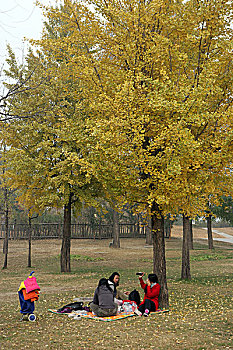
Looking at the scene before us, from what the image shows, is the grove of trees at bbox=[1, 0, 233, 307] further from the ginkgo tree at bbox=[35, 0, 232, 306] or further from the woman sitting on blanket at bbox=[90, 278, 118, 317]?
the woman sitting on blanket at bbox=[90, 278, 118, 317]

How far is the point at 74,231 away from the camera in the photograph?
31.5 meters

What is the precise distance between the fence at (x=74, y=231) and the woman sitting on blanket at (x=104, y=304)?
22878mm

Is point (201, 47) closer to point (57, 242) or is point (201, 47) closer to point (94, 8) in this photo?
point (94, 8)

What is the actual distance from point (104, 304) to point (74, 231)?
2506 centimetres

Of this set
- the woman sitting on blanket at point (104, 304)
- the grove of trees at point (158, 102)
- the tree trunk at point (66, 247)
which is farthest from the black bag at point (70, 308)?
the tree trunk at point (66, 247)

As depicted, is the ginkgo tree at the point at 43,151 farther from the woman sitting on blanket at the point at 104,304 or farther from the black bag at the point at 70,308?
the woman sitting on blanket at the point at 104,304

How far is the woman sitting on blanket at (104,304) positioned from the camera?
6.85 meters

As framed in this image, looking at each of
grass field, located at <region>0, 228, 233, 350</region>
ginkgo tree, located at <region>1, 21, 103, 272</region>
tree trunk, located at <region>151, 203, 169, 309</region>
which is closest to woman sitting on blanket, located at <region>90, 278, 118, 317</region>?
grass field, located at <region>0, 228, 233, 350</region>

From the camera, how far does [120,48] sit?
835 cm

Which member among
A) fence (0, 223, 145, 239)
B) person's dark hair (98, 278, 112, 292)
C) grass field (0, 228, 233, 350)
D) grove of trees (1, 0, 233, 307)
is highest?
grove of trees (1, 0, 233, 307)

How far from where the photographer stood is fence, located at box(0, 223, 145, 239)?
1140 inches

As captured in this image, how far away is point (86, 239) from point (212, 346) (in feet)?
89.4

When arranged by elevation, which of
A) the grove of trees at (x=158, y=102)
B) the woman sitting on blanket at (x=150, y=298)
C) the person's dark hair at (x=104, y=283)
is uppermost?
the grove of trees at (x=158, y=102)

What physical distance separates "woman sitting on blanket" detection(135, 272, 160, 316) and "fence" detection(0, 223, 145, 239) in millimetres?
22862
